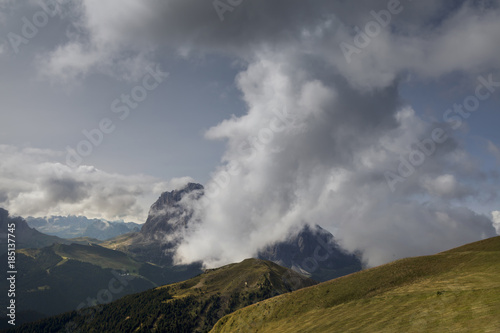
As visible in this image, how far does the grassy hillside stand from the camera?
4916cm

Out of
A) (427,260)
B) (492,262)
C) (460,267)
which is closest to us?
(492,262)

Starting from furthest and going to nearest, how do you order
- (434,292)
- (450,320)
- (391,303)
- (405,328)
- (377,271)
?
(377,271)
(391,303)
(434,292)
(405,328)
(450,320)

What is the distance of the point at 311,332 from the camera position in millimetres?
70875

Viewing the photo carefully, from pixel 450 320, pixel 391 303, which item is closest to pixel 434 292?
pixel 391 303

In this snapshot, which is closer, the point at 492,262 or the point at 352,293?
the point at 492,262

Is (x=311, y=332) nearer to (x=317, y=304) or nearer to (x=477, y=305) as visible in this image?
(x=317, y=304)

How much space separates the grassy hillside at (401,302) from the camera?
49156mm

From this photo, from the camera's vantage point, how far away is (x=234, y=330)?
113375 mm

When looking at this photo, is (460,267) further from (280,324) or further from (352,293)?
(280,324)

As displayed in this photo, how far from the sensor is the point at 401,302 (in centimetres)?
6638

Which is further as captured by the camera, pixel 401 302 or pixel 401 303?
pixel 401 302

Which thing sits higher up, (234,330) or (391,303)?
(391,303)

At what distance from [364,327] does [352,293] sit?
39756 millimetres

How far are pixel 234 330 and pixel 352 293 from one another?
51.3m
